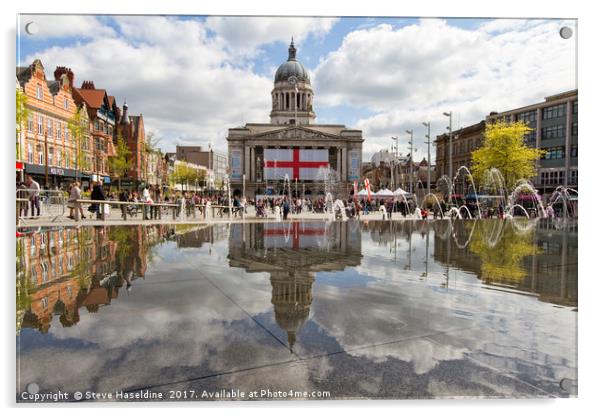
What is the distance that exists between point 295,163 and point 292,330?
85687mm

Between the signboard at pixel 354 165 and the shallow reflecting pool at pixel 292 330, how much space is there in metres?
98.7

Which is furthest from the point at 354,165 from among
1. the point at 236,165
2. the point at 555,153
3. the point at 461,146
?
the point at 555,153

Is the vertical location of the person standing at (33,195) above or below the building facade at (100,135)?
below

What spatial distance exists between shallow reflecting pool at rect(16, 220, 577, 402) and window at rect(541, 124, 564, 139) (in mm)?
52865

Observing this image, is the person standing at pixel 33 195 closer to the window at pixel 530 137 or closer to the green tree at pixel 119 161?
the green tree at pixel 119 161

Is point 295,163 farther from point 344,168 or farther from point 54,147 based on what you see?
point 54,147

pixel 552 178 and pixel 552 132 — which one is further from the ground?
pixel 552 132

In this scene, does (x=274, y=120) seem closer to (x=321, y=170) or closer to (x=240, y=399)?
(x=321, y=170)

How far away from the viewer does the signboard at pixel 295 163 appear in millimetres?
88375

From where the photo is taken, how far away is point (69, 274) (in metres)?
5.95

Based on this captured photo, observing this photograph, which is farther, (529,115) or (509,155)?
(529,115)

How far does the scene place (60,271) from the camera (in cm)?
615

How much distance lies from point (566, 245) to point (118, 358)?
10257mm

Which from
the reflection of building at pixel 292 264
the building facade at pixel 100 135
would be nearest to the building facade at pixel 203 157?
the building facade at pixel 100 135
